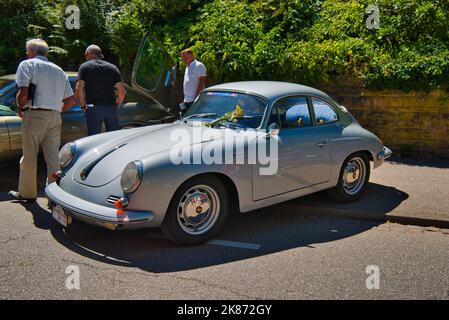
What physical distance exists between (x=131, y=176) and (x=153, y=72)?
3978mm

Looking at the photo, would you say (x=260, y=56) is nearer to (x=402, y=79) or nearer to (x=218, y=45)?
(x=218, y=45)

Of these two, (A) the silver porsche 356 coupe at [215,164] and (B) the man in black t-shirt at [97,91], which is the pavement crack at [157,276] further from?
(B) the man in black t-shirt at [97,91]

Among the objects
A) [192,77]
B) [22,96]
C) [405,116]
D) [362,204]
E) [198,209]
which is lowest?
[362,204]

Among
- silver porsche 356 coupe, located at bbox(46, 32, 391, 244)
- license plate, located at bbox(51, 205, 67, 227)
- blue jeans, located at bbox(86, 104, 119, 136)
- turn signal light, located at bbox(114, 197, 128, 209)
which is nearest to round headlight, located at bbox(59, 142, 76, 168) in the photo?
silver porsche 356 coupe, located at bbox(46, 32, 391, 244)

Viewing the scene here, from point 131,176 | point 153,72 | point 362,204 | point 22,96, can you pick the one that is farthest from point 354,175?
point 22,96

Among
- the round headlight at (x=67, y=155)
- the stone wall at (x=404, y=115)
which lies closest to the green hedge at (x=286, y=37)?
the stone wall at (x=404, y=115)

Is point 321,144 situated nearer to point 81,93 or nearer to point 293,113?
point 293,113

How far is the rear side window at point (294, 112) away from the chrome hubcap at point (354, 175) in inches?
33.5

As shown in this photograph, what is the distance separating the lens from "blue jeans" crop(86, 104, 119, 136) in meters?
6.92

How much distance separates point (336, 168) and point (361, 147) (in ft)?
1.72

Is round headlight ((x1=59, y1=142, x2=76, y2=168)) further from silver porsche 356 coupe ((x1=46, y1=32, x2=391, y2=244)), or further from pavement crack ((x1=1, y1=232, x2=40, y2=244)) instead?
pavement crack ((x1=1, y1=232, x2=40, y2=244))

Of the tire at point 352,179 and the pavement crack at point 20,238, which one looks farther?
the tire at point 352,179

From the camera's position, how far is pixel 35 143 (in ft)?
19.3

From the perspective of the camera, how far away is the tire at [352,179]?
6.01 meters
